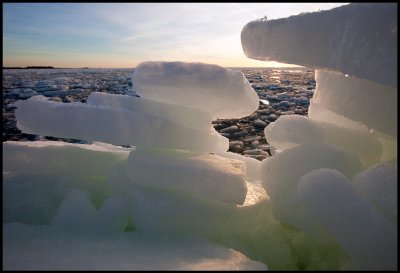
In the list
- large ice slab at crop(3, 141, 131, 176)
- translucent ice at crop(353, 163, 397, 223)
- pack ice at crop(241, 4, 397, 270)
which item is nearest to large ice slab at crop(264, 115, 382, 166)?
pack ice at crop(241, 4, 397, 270)

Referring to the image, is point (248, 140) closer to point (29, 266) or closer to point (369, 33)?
point (369, 33)

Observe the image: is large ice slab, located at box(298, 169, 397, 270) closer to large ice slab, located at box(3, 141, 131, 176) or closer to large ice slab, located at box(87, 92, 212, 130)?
large ice slab, located at box(87, 92, 212, 130)

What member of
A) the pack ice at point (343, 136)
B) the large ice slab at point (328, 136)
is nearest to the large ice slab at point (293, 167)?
the pack ice at point (343, 136)

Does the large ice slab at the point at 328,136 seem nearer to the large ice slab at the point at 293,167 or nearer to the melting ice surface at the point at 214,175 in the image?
the melting ice surface at the point at 214,175

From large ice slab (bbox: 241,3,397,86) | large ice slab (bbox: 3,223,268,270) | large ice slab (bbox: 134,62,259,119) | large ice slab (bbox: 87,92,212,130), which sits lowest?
large ice slab (bbox: 3,223,268,270)

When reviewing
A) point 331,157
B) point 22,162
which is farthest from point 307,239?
point 22,162

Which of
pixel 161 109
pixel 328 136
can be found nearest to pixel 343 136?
pixel 328 136

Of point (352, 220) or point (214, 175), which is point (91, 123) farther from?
point (352, 220)
